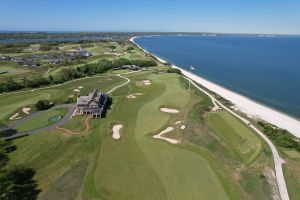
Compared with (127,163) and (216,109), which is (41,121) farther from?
(216,109)

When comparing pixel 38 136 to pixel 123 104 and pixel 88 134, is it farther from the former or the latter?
pixel 123 104

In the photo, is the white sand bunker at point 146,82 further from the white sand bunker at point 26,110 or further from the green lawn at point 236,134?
the white sand bunker at point 26,110

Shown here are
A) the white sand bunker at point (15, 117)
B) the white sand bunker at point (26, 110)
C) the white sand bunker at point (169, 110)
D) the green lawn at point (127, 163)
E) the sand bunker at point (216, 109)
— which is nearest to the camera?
the green lawn at point (127, 163)

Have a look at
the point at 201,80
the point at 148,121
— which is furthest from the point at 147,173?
the point at 201,80

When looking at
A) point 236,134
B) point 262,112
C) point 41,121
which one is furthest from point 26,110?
point 262,112

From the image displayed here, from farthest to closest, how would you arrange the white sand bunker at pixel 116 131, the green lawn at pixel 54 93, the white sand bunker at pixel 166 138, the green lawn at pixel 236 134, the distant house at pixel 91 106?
the green lawn at pixel 54 93 < the distant house at pixel 91 106 < the white sand bunker at pixel 116 131 < the white sand bunker at pixel 166 138 < the green lawn at pixel 236 134

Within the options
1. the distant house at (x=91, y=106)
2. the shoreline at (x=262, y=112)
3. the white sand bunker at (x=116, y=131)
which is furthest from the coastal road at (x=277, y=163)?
the distant house at (x=91, y=106)
